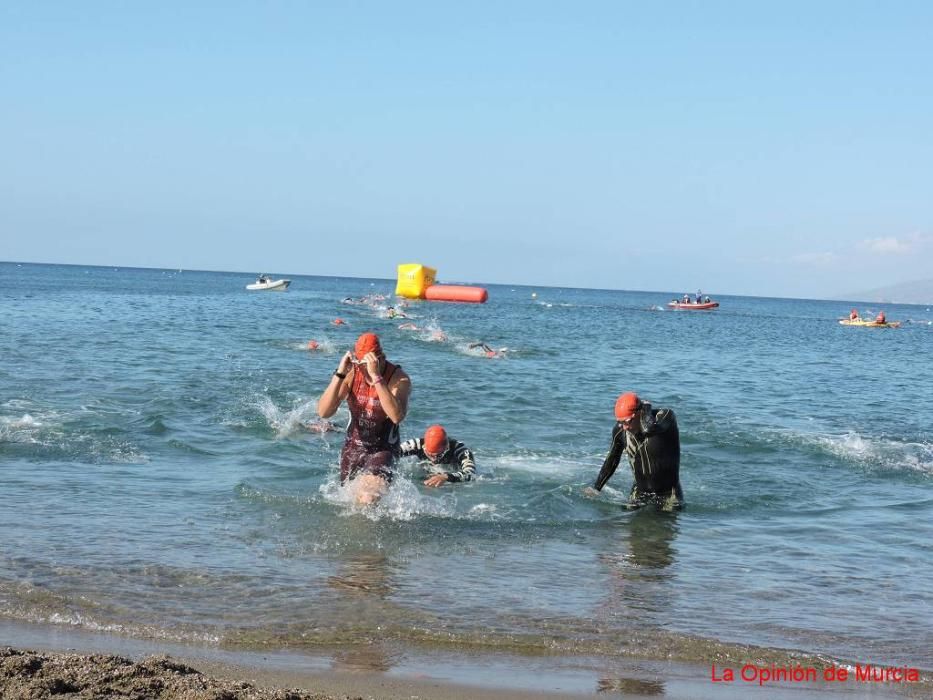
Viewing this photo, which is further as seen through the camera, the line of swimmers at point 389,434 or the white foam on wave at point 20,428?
the white foam on wave at point 20,428

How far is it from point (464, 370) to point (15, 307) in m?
28.3

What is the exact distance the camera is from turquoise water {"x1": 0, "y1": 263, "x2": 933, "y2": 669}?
629 centimetres

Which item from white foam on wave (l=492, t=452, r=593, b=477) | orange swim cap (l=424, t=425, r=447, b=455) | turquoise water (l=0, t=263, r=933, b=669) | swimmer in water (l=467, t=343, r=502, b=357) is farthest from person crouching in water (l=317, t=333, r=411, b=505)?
swimmer in water (l=467, t=343, r=502, b=357)

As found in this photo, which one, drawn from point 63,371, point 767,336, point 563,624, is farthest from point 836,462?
point 767,336

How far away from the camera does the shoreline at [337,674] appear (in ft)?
15.3

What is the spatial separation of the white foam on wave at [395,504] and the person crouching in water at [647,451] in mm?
1650

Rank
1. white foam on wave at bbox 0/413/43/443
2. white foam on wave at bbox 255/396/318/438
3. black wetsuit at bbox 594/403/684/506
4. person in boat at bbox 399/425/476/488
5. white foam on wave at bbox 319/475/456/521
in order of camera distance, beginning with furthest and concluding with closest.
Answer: white foam on wave at bbox 255/396/318/438, white foam on wave at bbox 0/413/43/443, person in boat at bbox 399/425/476/488, black wetsuit at bbox 594/403/684/506, white foam on wave at bbox 319/475/456/521

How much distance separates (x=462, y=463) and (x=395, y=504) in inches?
80.6

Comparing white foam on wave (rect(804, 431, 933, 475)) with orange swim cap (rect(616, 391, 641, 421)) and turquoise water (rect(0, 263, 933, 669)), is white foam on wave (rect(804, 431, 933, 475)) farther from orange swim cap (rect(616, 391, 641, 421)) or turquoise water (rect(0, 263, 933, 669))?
orange swim cap (rect(616, 391, 641, 421))

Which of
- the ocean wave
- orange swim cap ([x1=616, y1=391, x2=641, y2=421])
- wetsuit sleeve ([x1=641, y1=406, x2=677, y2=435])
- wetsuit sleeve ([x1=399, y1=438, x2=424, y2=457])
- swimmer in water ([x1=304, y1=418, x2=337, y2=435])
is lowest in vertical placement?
the ocean wave

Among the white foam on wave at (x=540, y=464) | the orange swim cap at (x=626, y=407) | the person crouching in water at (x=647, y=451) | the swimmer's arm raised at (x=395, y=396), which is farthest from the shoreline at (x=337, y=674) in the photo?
the white foam on wave at (x=540, y=464)

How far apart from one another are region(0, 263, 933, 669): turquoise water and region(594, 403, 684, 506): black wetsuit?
0.25m

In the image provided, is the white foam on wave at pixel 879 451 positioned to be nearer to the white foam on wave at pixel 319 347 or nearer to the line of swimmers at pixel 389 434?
the line of swimmers at pixel 389 434

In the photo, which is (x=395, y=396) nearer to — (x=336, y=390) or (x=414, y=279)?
(x=336, y=390)
